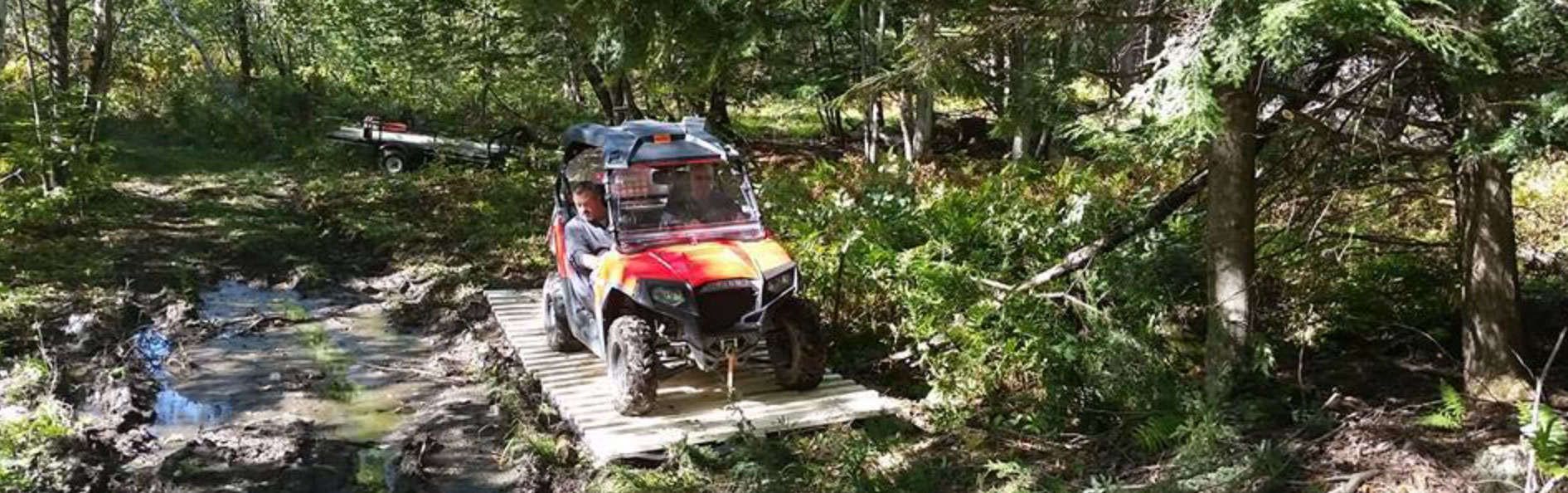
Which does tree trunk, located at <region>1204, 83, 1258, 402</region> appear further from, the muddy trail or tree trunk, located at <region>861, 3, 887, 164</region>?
Answer: tree trunk, located at <region>861, 3, 887, 164</region>

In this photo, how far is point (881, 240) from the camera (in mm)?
8359

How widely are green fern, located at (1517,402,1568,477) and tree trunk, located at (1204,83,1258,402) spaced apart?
54.1 inches

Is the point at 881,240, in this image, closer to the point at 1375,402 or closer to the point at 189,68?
the point at 1375,402

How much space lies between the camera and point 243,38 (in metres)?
29.8

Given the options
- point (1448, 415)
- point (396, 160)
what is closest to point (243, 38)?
point (396, 160)

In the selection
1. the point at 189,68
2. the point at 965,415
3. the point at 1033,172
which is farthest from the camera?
the point at 189,68

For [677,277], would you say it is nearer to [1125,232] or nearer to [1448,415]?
[1125,232]

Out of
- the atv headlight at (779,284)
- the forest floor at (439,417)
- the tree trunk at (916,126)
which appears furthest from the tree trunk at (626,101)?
the atv headlight at (779,284)

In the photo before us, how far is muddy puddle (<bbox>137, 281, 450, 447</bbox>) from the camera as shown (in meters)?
7.62

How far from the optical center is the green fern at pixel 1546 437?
11.3 feet

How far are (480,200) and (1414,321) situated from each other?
1250 cm

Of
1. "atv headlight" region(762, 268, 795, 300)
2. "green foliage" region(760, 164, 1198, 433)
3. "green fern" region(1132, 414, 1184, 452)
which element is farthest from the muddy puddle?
"green fern" region(1132, 414, 1184, 452)

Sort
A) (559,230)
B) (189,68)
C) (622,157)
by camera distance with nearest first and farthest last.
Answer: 1. (622,157)
2. (559,230)
3. (189,68)

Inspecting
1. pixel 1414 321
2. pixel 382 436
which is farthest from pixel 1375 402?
pixel 382 436
